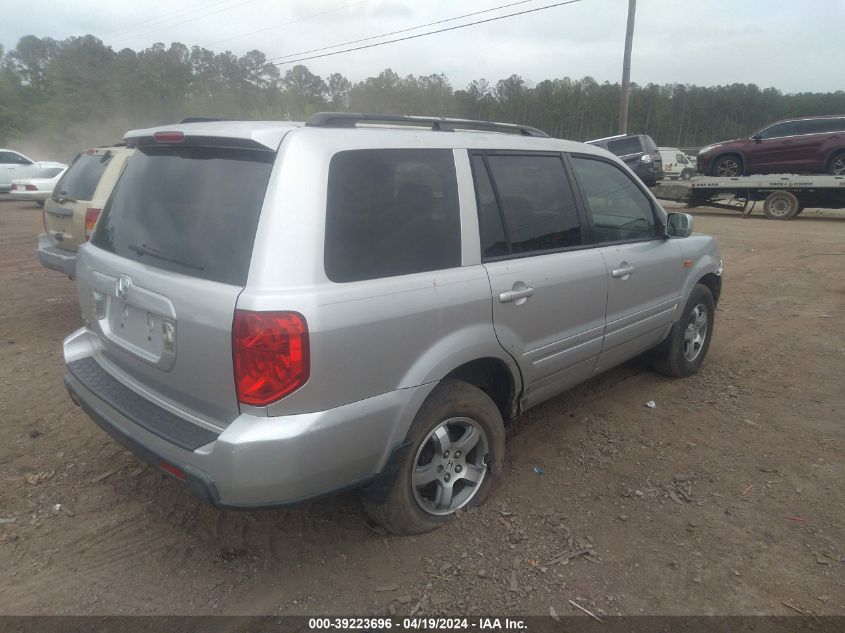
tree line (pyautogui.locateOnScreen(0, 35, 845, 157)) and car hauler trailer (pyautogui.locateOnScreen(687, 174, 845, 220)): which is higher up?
tree line (pyautogui.locateOnScreen(0, 35, 845, 157))

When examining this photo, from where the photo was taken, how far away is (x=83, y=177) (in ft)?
20.7

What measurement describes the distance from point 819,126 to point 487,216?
15.8m

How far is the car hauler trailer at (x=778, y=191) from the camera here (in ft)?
46.2

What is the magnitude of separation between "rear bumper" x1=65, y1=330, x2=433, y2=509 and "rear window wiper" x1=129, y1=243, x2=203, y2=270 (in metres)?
0.61

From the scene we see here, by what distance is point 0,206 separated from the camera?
18.3 m

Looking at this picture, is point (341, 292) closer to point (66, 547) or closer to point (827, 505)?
point (66, 547)

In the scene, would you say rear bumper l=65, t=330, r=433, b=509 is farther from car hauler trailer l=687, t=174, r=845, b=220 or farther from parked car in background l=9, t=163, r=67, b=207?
parked car in background l=9, t=163, r=67, b=207

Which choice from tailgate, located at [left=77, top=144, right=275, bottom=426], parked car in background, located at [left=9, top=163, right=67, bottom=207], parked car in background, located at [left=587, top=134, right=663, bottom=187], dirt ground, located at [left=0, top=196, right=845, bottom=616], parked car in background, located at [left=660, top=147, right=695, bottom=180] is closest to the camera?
tailgate, located at [left=77, top=144, right=275, bottom=426]

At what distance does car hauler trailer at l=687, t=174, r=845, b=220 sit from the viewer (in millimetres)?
14070

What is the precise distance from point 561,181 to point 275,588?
8.39ft

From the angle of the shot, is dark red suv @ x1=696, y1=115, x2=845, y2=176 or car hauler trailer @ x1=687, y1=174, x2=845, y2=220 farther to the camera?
dark red suv @ x1=696, y1=115, x2=845, y2=176

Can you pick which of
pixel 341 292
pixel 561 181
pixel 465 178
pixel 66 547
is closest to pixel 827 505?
pixel 561 181

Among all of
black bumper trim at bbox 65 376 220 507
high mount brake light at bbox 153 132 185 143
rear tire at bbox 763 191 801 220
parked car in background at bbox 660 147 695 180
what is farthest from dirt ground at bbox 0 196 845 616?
parked car in background at bbox 660 147 695 180

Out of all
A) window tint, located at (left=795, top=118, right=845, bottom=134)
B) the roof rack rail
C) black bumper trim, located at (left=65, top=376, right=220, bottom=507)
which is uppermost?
window tint, located at (left=795, top=118, right=845, bottom=134)
